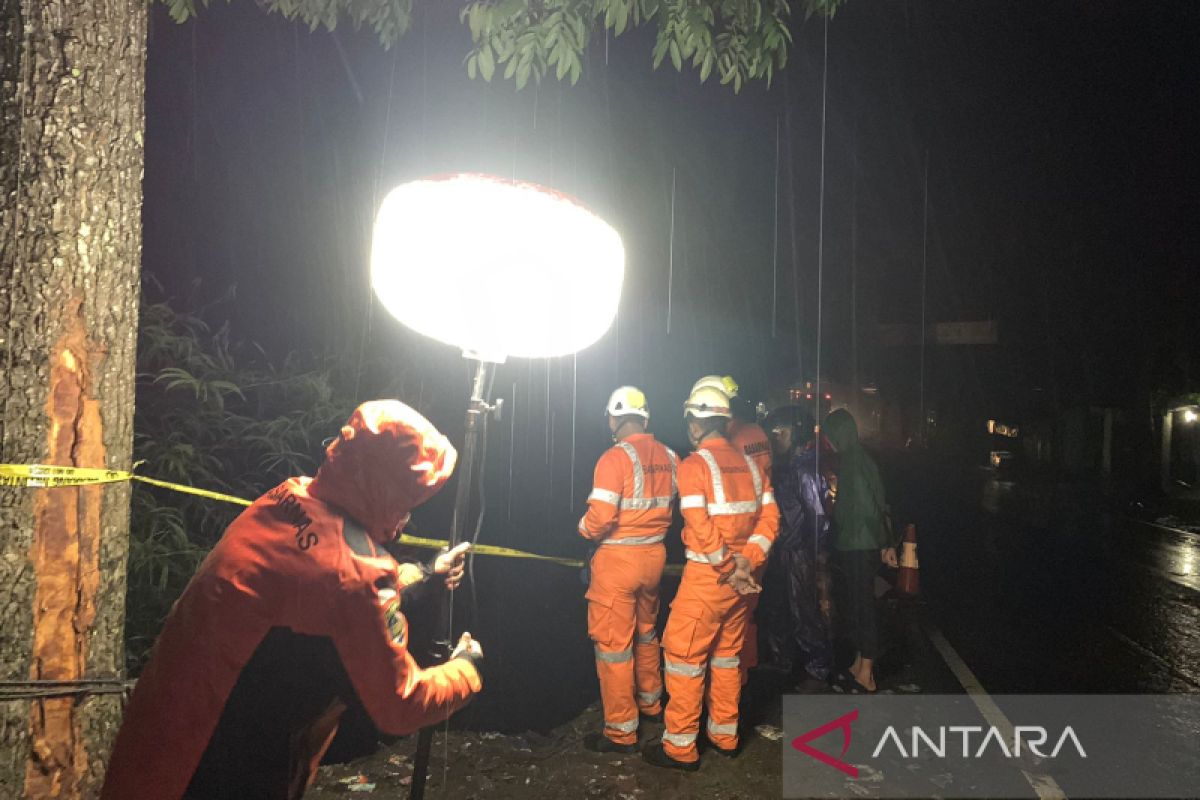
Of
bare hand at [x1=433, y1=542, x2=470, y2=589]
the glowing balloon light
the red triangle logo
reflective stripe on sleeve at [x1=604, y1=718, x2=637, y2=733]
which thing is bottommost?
the red triangle logo

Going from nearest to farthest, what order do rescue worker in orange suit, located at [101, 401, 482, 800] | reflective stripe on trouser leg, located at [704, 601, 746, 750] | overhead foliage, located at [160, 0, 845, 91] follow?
rescue worker in orange suit, located at [101, 401, 482, 800]
overhead foliage, located at [160, 0, 845, 91]
reflective stripe on trouser leg, located at [704, 601, 746, 750]

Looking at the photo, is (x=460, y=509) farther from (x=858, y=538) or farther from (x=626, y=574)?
(x=858, y=538)

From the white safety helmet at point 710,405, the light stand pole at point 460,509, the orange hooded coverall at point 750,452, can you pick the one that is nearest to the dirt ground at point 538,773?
the orange hooded coverall at point 750,452

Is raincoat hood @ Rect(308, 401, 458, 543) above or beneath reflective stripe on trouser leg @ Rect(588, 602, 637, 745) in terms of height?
above

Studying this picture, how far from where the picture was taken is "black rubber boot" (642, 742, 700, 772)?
4234 millimetres

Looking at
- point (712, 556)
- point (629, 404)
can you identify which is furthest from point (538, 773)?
point (629, 404)

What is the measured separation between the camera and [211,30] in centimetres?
823

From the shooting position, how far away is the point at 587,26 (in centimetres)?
353

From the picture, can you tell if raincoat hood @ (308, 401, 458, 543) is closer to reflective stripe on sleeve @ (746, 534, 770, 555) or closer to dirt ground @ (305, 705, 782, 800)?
dirt ground @ (305, 705, 782, 800)

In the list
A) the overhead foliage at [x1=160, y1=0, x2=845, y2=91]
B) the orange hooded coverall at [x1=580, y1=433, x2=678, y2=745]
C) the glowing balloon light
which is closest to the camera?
the glowing balloon light

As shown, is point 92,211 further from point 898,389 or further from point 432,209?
point 898,389

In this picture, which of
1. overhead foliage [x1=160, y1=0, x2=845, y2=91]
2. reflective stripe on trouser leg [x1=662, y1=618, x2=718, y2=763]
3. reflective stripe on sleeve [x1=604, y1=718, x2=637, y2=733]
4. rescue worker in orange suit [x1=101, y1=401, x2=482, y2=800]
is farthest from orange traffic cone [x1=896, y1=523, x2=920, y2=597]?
rescue worker in orange suit [x1=101, y1=401, x2=482, y2=800]

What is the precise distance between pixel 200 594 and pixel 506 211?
1373 millimetres

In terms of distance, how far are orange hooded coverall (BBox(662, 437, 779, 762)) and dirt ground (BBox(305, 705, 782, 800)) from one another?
7.5 inches
